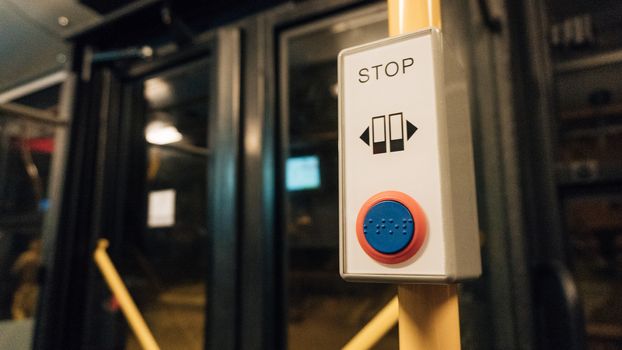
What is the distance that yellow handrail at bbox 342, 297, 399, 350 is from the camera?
842 millimetres

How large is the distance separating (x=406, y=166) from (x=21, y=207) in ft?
7.57

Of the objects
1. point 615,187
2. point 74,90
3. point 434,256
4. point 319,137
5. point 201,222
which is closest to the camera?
point 434,256

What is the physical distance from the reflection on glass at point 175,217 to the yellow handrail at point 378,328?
1.03 m

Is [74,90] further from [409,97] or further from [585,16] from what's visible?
[585,16]

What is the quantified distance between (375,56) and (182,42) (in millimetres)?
1594

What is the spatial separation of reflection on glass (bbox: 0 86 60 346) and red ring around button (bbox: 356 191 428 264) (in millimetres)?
1952

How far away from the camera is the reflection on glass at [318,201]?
1570mm

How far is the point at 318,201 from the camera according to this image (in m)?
1.62

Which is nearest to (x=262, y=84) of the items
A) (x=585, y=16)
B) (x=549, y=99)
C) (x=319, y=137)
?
(x=319, y=137)

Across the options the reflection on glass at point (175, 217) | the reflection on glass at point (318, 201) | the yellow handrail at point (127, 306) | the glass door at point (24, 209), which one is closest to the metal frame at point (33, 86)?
the glass door at point (24, 209)

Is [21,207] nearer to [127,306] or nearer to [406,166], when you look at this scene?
[127,306]

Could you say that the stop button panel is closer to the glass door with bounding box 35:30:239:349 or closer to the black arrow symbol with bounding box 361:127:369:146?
the black arrow symbol with bounding box 361:127:369:146

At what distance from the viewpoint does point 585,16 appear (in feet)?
4.12

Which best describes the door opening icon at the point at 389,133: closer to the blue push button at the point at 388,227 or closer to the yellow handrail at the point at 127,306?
the blue push button at the point at 388,227
